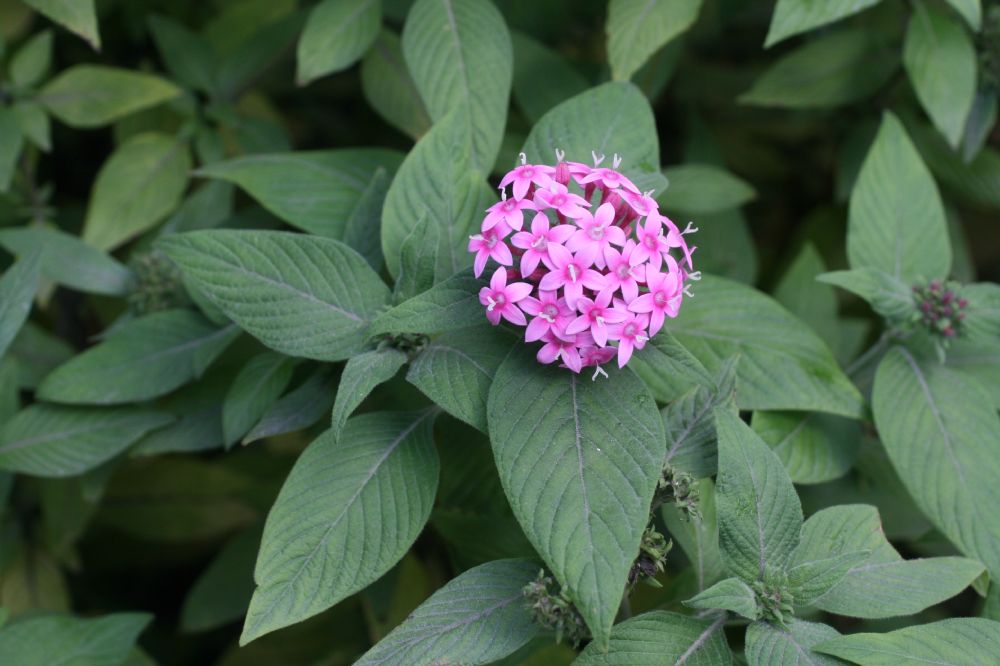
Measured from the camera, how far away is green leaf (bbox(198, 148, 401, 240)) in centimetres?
162

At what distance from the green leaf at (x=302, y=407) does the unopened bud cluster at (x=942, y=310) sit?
999 millimetres

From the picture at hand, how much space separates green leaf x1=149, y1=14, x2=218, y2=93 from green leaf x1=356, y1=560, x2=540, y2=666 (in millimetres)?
1399

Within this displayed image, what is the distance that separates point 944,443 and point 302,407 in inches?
41.2

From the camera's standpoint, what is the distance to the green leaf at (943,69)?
1.77 meters

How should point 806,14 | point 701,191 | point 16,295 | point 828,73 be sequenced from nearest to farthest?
point 16,295
point 806,14
point 701,191
point 828,73

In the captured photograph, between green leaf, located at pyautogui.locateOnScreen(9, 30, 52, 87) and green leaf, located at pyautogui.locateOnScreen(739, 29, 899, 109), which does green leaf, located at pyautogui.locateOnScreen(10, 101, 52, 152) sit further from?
green leaf, located at pyautogui.locateOnScreen(739, 29, 899, 109)

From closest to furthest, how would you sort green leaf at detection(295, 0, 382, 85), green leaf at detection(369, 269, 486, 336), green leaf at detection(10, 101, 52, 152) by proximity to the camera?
1. green leaf at detection(369, 269, 486, 336)
2. green leaf at detection(295, 0, 382, 85)
3. green leaf at detection(10, 101, 52, 152)

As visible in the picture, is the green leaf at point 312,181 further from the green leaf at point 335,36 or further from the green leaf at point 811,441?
the green leaf at point 811,441

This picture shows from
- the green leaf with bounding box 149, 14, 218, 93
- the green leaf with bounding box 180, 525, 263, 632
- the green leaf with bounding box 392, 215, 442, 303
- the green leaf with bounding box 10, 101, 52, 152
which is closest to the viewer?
the green leaf with bounding box 392, 215, 442, 303

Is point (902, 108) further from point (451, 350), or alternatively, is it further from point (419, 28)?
point (451, 350)

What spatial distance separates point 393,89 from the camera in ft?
6.34

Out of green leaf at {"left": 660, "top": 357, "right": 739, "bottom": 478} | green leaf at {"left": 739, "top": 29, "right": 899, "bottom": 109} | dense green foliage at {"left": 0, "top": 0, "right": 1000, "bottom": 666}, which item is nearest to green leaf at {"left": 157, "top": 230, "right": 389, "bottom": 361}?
dense green foliage at {"left": 0, "top": 0, "right": 1000, "bottom": 666}

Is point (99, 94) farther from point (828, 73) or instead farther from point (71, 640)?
point (828, 73)

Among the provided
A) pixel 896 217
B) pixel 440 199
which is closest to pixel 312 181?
pixel 440 199
